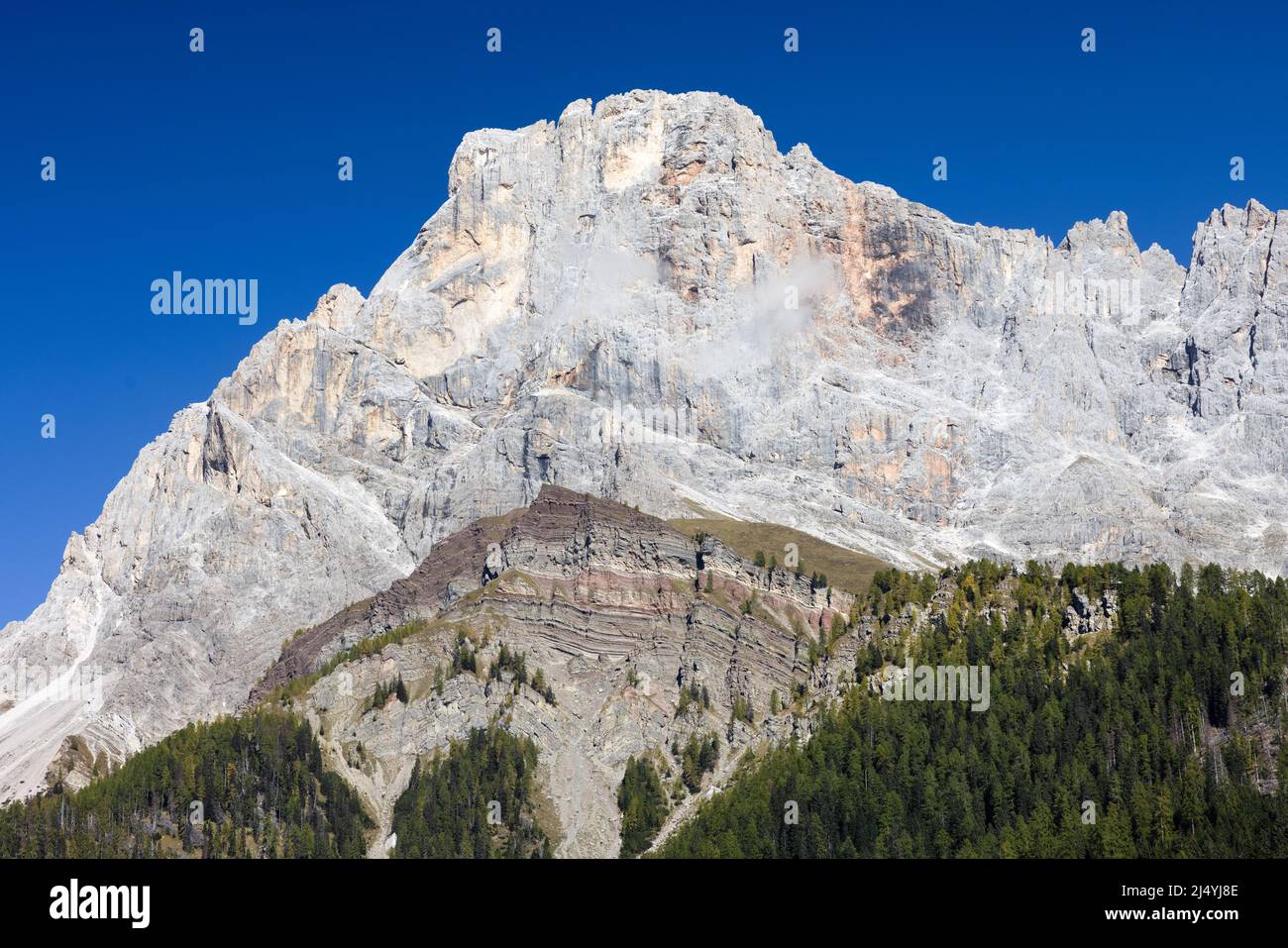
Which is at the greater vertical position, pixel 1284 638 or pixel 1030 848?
pixel 1284 638

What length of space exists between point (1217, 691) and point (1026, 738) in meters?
19.9
